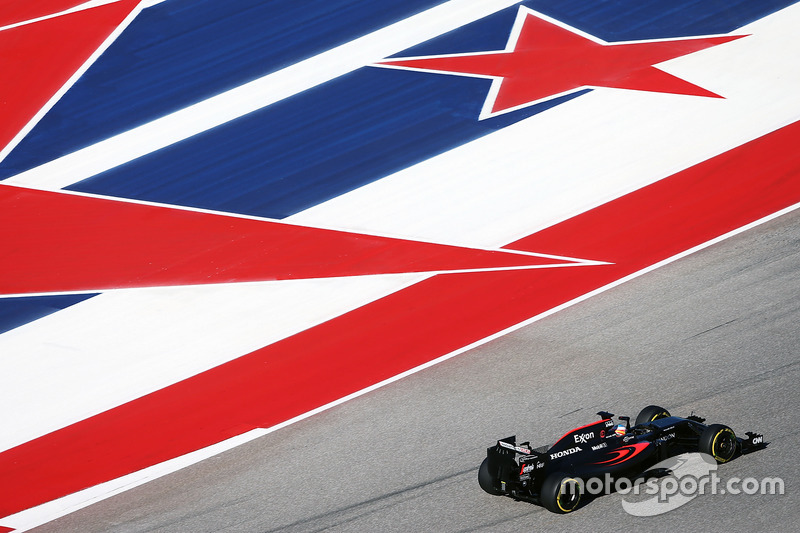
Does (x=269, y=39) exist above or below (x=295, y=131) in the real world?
above

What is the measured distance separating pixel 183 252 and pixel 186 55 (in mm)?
4392

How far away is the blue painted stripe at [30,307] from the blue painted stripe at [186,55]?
8.01 feet

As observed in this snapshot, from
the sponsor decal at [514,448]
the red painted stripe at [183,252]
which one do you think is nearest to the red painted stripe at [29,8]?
the red painted stripe at [183,252]

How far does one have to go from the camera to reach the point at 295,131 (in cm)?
1370

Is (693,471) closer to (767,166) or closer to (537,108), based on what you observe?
(767,166)

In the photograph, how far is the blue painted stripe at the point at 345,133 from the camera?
12.9 meters

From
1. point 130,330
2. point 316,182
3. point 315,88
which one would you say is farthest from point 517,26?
point 130,330

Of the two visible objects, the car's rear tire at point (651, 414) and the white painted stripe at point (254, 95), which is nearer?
the car's rear tire at point (651, 414)

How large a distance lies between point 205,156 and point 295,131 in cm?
138

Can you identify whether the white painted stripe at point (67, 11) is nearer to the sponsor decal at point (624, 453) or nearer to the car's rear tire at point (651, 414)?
the car's rear tire at point (651, 414)

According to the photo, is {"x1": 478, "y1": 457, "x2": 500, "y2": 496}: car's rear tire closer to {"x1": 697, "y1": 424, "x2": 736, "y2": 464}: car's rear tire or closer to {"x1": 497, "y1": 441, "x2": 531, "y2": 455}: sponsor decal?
{"x1": 497, "y1": 441, "x2": 531, "y2": 455}: sponsor decal
